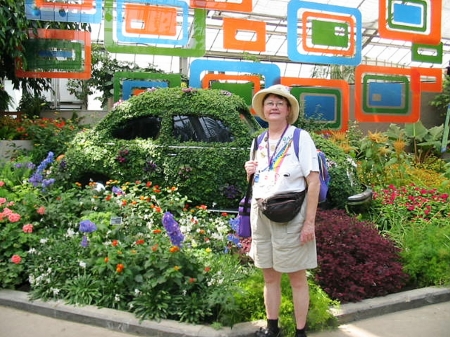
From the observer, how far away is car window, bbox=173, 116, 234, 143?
5.53 m

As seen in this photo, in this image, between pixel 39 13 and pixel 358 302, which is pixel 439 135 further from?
pixel 39 13

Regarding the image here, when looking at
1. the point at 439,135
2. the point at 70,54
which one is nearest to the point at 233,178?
the point at 70,54

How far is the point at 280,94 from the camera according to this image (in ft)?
9.27

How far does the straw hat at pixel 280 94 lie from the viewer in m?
2.83

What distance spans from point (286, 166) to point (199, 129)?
2.94 m

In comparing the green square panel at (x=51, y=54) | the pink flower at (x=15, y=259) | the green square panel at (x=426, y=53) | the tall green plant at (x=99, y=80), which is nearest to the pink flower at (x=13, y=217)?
the pink flower at (x=15, y=259)

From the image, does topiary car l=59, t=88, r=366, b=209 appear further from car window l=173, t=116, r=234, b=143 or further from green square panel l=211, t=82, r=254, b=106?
green square panel l=211, t=82, r=254, b=106

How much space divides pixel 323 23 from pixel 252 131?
15.0 ft

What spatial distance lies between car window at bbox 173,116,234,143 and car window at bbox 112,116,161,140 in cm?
31

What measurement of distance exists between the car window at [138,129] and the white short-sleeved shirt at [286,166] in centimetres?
305

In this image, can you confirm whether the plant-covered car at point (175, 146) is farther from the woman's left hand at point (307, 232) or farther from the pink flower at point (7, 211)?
the woman's left hand at point (307, 232)

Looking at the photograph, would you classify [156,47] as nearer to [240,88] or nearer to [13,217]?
[240,88]

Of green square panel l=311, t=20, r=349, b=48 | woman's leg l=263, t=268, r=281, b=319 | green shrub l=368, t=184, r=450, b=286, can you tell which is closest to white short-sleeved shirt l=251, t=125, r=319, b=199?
woman's leg l=263, t=268, r=281, b=319

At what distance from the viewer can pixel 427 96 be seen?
13109 millimetres
